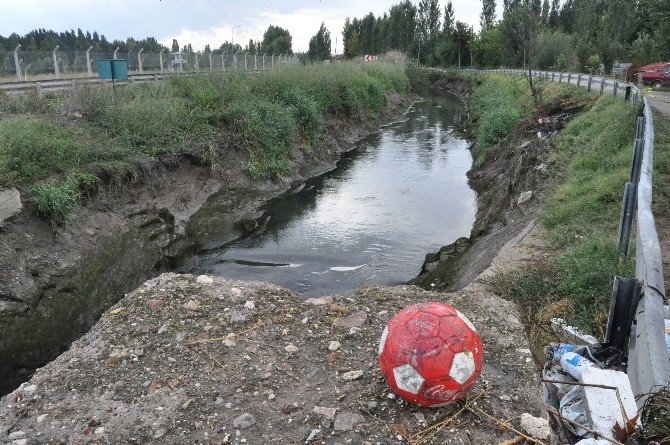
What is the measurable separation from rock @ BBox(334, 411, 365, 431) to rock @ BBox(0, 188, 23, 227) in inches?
332

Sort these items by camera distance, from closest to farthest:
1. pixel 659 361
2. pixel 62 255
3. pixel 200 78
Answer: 1. pixel 659 361
2. pixel 62 255
3. pixel 200 78

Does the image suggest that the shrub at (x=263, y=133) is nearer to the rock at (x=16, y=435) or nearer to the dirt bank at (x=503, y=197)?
the dirt bank at (x=503, y=197)

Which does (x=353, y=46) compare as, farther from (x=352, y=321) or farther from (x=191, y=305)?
(x=352, y=321)

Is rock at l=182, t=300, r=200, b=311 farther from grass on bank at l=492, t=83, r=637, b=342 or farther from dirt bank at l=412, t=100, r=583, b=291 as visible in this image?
dirt bank at l=412, t=100, r=583, b=291

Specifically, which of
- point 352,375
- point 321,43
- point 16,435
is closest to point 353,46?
point 321,43

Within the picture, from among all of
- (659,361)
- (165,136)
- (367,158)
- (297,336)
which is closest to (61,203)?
(165,136)

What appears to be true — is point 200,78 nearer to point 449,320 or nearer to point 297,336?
point 297,336

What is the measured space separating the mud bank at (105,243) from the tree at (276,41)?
57.2 m

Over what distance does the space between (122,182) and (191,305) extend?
315 inches

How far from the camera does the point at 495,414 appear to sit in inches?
164

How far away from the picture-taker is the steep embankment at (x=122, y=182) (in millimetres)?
9266

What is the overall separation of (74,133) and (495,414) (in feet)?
41.0

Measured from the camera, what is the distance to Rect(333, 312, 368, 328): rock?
566 centimetres

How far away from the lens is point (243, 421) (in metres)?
4.29
